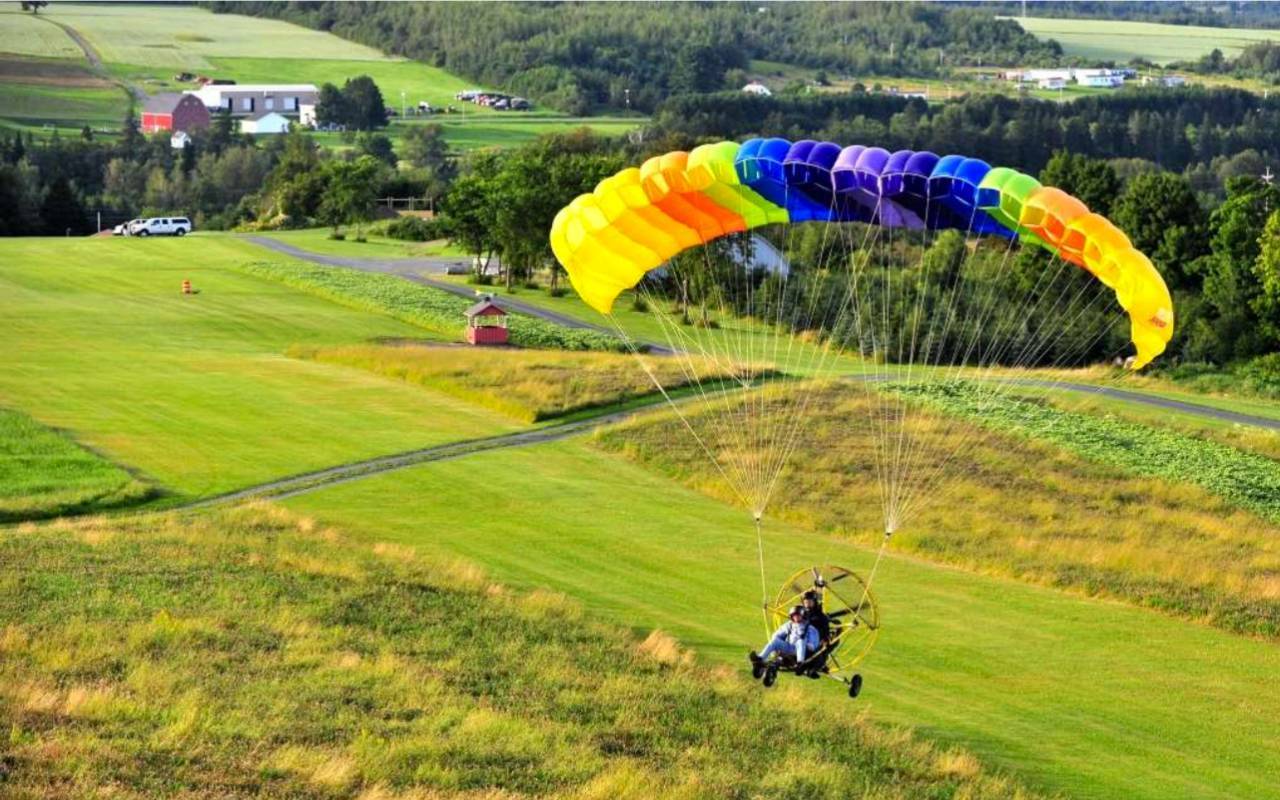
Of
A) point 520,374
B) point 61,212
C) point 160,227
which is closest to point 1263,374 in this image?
point 520,374

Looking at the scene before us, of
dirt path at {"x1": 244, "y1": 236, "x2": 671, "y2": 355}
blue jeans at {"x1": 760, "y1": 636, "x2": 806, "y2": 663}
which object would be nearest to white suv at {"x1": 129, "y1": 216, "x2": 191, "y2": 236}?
dirt path at {"x1": 244, "y1": 236, "x2": 671, "y2": 355}

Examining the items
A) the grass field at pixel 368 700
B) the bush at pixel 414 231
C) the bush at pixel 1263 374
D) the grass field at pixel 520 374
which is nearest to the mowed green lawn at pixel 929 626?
the grass field at pixel 368 700

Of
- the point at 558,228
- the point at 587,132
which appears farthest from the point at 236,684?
the point at 587,132

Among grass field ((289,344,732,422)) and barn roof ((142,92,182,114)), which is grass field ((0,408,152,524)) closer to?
grass field ((289,344,732,422))

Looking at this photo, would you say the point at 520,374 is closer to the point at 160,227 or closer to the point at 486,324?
the point at 486,324

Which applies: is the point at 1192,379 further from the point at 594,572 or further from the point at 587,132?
the point at 587,132

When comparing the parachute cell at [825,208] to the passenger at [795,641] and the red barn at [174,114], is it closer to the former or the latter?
the passenger at [795,641]
